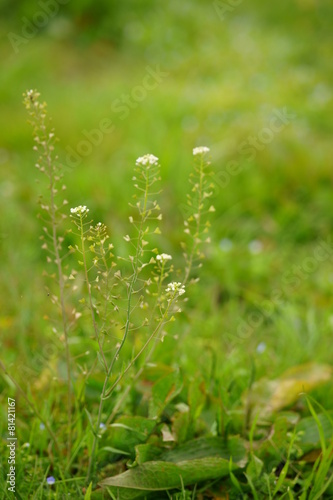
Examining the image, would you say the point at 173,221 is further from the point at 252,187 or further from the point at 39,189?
the point at 39,189

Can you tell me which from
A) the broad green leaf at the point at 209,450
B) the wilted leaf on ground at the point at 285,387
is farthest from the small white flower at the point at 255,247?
the broad green leaf at the point at 209,450

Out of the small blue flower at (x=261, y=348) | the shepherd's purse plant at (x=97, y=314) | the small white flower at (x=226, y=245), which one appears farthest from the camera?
the small white flower at (x=226, y=245)

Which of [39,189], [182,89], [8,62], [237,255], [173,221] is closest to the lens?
[237,255]

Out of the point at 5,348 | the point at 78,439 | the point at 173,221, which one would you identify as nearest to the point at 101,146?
the point at 173,221

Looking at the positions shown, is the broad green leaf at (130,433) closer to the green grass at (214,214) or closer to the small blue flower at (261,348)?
the green grass at (214,214)

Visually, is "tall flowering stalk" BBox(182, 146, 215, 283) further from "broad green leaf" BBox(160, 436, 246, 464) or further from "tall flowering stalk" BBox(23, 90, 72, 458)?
"broad green leaf" BBox(160, 436, 246, 464)

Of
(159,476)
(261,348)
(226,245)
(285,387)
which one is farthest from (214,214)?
(159,476)

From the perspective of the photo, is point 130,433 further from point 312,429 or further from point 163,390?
point 312,429
